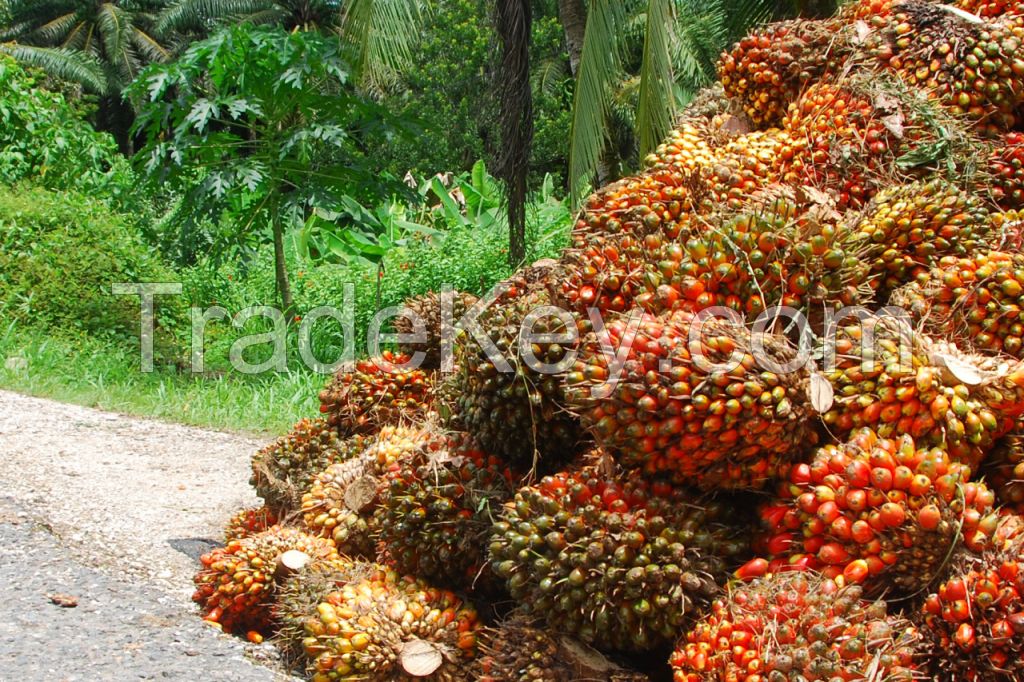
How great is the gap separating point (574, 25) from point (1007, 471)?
5063mm

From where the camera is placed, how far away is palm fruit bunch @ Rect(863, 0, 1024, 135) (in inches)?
99.0

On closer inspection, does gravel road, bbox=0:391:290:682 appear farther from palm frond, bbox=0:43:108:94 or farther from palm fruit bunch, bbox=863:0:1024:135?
palm frond, bbox=0:43:108:94

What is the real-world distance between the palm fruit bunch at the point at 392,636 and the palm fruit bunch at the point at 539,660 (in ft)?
0.49

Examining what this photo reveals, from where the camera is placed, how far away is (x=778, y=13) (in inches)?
240

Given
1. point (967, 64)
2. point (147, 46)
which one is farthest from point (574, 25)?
point (147, 46)

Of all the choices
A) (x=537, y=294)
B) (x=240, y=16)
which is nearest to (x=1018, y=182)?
(x=537, y=294)

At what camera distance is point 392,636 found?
7.90 ft

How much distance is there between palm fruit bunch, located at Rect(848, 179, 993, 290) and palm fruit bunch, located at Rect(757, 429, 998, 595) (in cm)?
52

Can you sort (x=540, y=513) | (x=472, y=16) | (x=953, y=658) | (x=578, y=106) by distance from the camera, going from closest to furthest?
(x=953, y=658), (x=540, y=513), (x=578, y=106), (x=472, y=16)

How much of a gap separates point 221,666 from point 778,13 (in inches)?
204

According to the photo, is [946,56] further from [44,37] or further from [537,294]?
[44,37]

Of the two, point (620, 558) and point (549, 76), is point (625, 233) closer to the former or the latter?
point (620, 558)

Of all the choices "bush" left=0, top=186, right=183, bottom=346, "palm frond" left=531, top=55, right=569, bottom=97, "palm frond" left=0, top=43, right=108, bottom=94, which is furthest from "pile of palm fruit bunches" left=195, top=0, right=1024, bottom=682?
"palm frond" left=0, top=43, right=108, bottom=94

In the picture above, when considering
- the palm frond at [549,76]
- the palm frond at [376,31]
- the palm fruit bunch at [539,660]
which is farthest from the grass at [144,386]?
the palm frond at [549,76]
